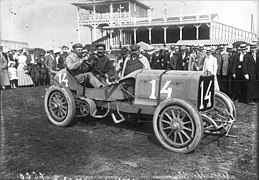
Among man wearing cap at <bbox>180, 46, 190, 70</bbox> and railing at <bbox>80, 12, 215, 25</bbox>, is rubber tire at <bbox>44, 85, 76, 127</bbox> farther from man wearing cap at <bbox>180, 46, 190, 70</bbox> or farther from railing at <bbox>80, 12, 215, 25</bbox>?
railing at <bbox>80, 12, 215, 25</bbox>

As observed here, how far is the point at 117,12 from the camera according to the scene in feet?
→ 124

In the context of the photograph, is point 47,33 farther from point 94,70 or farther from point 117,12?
point 117,12

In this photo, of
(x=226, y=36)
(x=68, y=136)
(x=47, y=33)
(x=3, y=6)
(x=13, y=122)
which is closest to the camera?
(x=3, y=6)

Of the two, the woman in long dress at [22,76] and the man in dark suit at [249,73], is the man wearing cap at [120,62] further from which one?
the woman in long dress at [22,76]

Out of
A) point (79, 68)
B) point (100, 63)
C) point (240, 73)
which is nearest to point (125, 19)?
point (240, 73)

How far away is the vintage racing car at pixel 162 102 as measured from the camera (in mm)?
4430

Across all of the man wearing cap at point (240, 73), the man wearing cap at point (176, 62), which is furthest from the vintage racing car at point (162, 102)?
the man wearing cap at point (176, 62)

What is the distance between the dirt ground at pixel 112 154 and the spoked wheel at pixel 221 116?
173mm

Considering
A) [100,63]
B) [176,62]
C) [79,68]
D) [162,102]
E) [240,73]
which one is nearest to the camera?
[162,102]

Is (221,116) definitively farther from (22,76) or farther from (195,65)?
(22,76)

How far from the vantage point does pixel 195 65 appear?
10.9m

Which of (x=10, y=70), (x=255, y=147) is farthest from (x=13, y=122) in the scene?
(x=10, y=70)

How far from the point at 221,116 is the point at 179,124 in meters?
1.16

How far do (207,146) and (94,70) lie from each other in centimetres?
297
